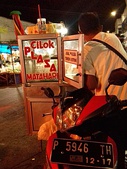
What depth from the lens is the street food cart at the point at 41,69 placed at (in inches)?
137

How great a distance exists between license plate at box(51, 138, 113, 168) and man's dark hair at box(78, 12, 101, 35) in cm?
165

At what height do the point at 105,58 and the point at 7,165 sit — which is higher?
the point at 105,58

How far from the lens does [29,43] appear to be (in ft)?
11.8

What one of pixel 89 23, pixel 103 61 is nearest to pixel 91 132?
pixel 103 61

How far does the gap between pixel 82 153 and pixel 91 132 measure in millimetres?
199

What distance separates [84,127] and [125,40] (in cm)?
1003

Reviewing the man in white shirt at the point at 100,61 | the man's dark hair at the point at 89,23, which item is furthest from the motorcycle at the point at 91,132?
the man's dark hair at the point at 89,23

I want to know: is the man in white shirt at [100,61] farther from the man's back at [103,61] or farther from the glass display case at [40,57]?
the glass display case at [40,57]

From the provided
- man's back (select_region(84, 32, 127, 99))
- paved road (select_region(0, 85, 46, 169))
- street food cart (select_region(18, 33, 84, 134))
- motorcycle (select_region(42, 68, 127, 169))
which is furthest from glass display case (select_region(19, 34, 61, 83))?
motorcycle (select_region(42, 68, 127, 169))

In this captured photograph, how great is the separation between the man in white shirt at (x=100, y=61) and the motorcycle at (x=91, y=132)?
627mm

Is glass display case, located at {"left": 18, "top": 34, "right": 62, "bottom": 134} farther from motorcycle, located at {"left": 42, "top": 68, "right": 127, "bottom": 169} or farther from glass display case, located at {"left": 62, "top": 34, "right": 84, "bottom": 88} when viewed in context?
motorcycle, located at {"left": 42, "top": 68, "right": 127, "bottom": 169}

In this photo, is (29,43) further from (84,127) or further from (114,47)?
(84,127)

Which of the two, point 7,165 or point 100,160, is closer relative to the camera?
point 100,160

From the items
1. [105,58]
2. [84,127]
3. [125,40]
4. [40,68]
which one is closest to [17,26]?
[40,68]
